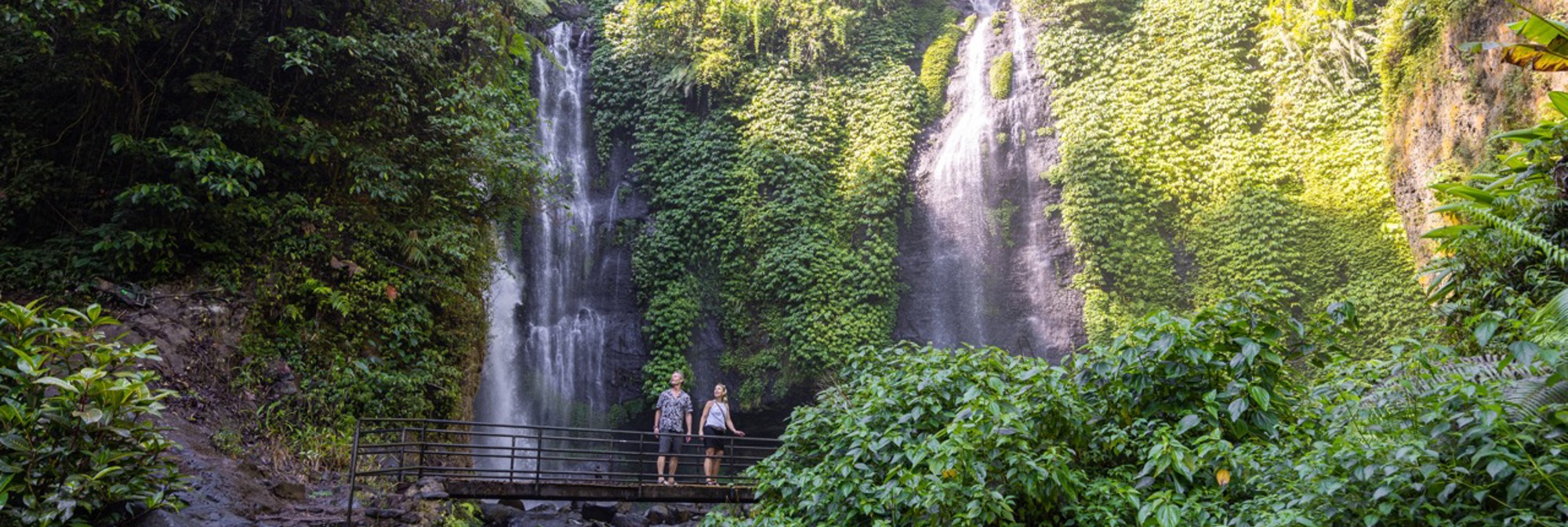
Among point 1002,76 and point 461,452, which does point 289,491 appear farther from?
point 1002,76

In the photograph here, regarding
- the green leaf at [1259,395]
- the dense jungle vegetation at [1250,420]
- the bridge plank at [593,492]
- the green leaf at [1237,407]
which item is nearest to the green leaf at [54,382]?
the bridge plank at [593,492]

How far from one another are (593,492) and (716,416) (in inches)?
75.1

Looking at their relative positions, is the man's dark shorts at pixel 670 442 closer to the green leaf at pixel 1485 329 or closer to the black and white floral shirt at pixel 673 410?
the black and white floral shirt at pixel 673 410

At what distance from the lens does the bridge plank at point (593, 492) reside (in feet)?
27.7

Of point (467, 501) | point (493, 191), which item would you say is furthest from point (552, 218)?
point (467, 501)

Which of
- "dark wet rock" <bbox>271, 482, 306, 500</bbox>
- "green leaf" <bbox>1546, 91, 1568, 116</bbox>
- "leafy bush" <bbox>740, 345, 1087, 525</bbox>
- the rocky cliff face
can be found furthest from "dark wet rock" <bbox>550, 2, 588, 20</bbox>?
"green leaf" <bbox>1546, 91, 1568, 116</bbox>

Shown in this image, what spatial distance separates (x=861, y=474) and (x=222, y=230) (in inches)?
296

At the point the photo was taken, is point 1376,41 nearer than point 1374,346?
No

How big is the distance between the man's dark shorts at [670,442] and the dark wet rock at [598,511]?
1.15 meters

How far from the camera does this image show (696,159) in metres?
18.4

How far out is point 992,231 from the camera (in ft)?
55.4

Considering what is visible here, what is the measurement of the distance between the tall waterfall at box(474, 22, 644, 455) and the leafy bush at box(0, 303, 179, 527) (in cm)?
983

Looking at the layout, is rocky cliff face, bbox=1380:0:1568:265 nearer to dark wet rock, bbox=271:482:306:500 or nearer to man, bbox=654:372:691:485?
man, bbox=654:372:691:485

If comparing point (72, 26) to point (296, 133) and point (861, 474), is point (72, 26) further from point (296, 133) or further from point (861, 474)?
point (861, 474)
